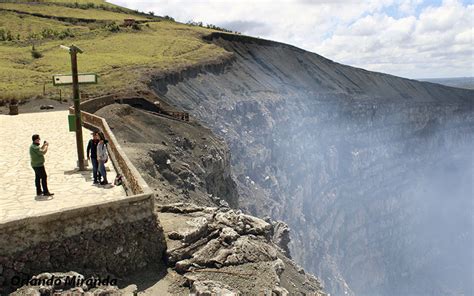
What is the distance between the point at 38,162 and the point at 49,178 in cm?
234

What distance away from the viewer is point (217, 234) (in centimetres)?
1170

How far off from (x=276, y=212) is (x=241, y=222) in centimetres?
2679

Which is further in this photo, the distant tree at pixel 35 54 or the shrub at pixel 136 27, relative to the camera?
the shrub at pixel 136 27

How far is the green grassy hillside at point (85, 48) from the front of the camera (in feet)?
126

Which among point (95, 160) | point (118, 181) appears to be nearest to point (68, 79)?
point (95, 160)

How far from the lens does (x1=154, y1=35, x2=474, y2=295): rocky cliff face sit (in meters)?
43.1

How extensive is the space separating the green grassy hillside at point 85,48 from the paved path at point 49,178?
15618 mm

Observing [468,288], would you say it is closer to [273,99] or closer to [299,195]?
[299,195]

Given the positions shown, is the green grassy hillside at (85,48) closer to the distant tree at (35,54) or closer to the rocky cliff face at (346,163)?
the distant tree at (35,54)

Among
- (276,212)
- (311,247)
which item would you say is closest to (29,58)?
(276,212)

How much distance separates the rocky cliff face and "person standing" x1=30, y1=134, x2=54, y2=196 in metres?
24.7

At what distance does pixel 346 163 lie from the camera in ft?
193

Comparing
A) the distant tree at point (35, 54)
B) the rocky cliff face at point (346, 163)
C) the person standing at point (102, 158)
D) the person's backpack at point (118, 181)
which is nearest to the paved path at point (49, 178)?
the person's backpack at point (118, 181)

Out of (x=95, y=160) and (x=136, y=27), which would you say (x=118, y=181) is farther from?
(x=136, y=27)
